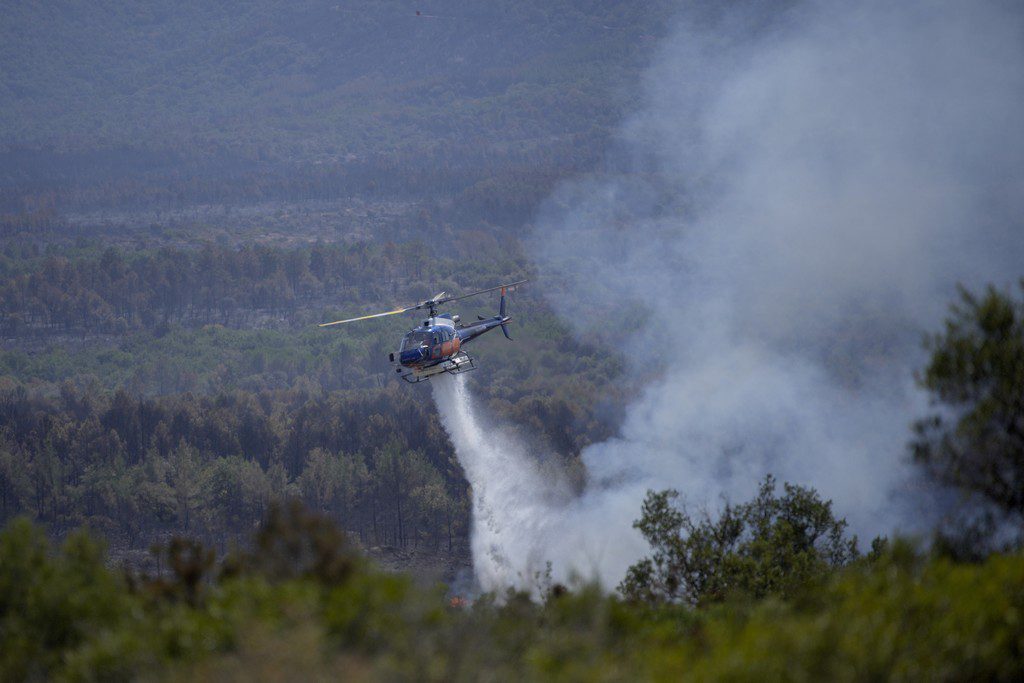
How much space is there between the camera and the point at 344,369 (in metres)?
161

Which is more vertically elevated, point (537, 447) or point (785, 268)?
point (785, 268)

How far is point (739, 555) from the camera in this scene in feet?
132

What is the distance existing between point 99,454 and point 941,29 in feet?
318

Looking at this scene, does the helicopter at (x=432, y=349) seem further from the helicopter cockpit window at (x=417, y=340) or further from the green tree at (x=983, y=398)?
the green tree at (x=983, y=398)

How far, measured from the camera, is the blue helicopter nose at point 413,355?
57325mm

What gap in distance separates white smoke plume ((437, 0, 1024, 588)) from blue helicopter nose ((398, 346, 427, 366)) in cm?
1357

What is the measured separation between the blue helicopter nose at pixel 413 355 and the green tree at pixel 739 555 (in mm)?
15887

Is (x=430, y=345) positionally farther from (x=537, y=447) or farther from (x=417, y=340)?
(x=537, y=447)

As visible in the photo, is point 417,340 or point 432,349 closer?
point 417,340

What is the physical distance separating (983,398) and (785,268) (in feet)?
293

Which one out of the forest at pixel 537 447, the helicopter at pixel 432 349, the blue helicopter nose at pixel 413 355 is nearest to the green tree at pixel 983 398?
the forest at pixel 537 447

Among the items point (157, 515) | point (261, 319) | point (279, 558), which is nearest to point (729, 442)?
point (157, 515)

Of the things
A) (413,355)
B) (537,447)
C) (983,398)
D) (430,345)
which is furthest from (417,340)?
(537,447)

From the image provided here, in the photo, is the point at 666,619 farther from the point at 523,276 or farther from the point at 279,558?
the point at 523,276
